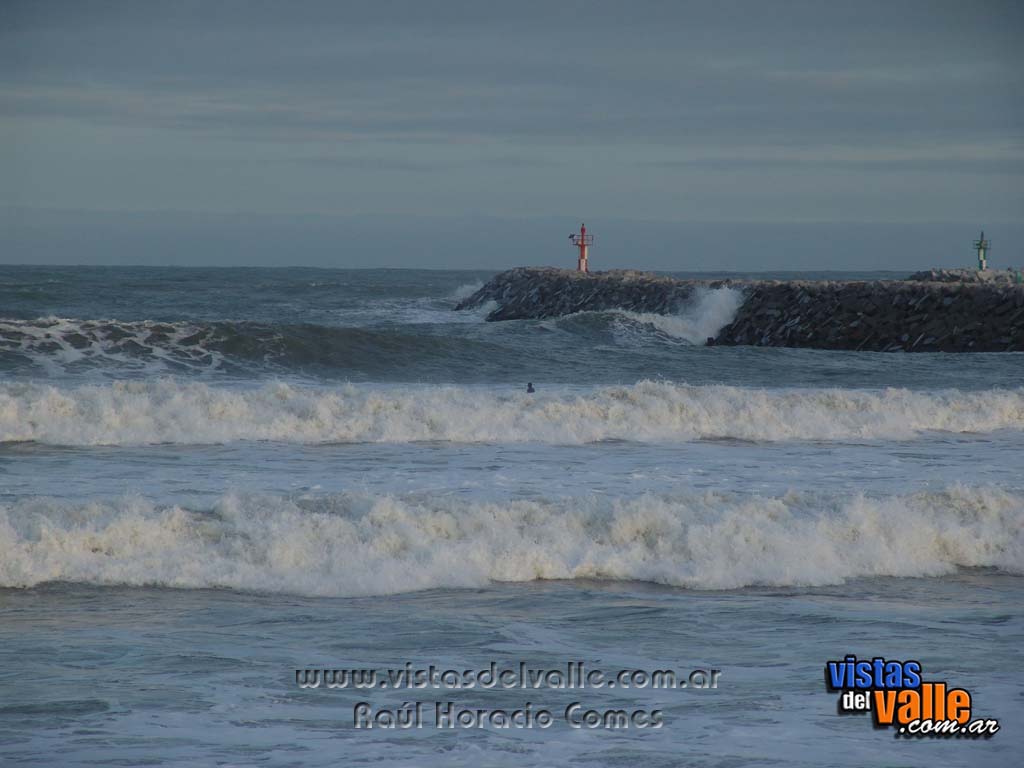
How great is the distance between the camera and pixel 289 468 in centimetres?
1113

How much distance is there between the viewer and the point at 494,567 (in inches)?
312

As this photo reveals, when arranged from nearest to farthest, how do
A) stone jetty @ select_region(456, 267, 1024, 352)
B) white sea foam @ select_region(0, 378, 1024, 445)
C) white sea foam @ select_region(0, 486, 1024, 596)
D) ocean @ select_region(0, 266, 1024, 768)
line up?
ocean @ select_region(0, 266, 1024, 768), white sea foam @ select_region(0, 486, 1024, 596), white sea foam @ select_region(0, 378, 1024, 445), stone jetty @ select_region(456, 267, 1024, 352)

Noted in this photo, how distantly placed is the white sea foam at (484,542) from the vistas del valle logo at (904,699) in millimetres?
2102

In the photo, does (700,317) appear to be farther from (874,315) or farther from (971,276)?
(971,276)

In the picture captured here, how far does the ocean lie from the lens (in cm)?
500

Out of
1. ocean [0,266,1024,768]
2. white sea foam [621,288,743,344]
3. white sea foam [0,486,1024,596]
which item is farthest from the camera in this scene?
white sea foam [621,288,743,344]

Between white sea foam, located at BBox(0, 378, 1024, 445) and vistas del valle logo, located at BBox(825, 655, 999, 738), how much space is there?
7.56 m

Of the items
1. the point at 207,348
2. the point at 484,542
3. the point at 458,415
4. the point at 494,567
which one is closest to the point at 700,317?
the point at 207,348

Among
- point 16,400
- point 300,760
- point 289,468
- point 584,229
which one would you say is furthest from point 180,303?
point 300,760

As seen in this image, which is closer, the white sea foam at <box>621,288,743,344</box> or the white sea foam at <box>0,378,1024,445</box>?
the white sea foam at <box>0,378,1024,445</box>

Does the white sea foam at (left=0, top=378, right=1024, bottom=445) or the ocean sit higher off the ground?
the white sea foam at (left=0, top=378, right=1024, bottom=445)

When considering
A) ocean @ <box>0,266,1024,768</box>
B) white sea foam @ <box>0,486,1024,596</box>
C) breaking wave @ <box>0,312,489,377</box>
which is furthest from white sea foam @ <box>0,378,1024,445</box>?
white sea foam @ <box>0,486,1024,596</box>

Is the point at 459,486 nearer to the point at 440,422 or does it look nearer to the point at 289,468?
the point at 289,468

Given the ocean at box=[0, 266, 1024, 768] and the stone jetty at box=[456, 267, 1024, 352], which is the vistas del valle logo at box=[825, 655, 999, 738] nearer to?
the ocean at box=[0, 266, 1024, 768]
